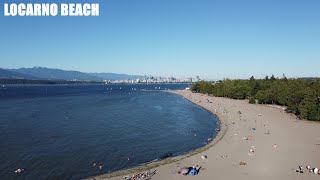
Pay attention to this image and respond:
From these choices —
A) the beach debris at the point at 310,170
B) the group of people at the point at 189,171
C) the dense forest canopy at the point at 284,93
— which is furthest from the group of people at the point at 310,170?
the dense forest canopy at the point at 284,93

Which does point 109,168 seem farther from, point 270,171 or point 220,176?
point 270,171

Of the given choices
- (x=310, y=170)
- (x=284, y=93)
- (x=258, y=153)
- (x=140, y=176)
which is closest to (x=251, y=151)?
(x=258, y=153)

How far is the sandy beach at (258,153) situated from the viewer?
39875 mm

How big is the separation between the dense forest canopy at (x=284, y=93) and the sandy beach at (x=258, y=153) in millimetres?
4319

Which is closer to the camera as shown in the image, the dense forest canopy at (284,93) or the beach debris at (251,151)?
the beach debris at (251,151)

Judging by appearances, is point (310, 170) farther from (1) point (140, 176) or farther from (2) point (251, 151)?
(1) point (140, 176)

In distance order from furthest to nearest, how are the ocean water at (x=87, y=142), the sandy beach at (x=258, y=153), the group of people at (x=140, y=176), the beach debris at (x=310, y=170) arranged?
the ocean water at (x=87, y=142)
the beach debris at (x=310, y=170)
the sandy beach at (x=258, y=153)
the group of people at (x=140, y=176)

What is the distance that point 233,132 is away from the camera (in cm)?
6812

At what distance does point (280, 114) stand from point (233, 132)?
3178 cm

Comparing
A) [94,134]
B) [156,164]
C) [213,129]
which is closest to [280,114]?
[213,129]

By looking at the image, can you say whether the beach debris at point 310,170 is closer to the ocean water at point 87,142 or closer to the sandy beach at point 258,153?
the sandy beach at point 258,153

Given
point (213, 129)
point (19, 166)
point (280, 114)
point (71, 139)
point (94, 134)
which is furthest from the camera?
point (280, 114)

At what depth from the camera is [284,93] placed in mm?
107125

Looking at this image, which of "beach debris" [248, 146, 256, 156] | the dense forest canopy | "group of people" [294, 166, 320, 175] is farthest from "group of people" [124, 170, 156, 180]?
the dense forest canopy
